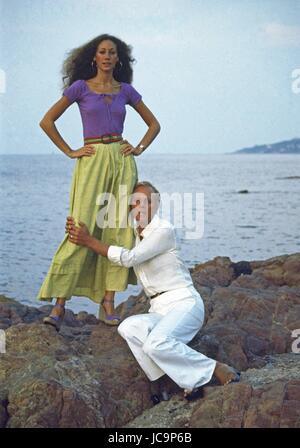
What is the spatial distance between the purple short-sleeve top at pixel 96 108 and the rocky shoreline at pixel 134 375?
1224 millimetres

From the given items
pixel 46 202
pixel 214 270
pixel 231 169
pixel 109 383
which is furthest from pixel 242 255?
pixel 231 169

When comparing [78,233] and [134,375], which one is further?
[78,233]

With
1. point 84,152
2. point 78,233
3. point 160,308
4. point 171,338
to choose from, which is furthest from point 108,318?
point 84,152

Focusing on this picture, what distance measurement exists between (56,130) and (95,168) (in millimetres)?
348

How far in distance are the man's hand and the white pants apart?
0.53 metres

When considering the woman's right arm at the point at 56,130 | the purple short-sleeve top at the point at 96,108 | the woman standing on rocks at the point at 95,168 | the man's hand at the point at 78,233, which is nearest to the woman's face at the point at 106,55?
the woman standing on rocks at the point at 95,168

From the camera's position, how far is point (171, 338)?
456 cm

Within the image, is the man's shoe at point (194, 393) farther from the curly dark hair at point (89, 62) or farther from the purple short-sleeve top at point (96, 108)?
the curly dark hair at point (89, 62)

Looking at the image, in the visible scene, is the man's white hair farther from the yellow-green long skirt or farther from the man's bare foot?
the man's bare foot

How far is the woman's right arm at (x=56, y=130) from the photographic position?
5.19m

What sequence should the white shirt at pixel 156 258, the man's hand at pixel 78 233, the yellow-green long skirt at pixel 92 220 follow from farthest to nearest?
the yellow-green long skirt at pixel 92 220
the man's hand at pixel 78 233
the white shirt at pixel 156 258

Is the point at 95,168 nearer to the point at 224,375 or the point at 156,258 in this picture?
the point at 156,258
